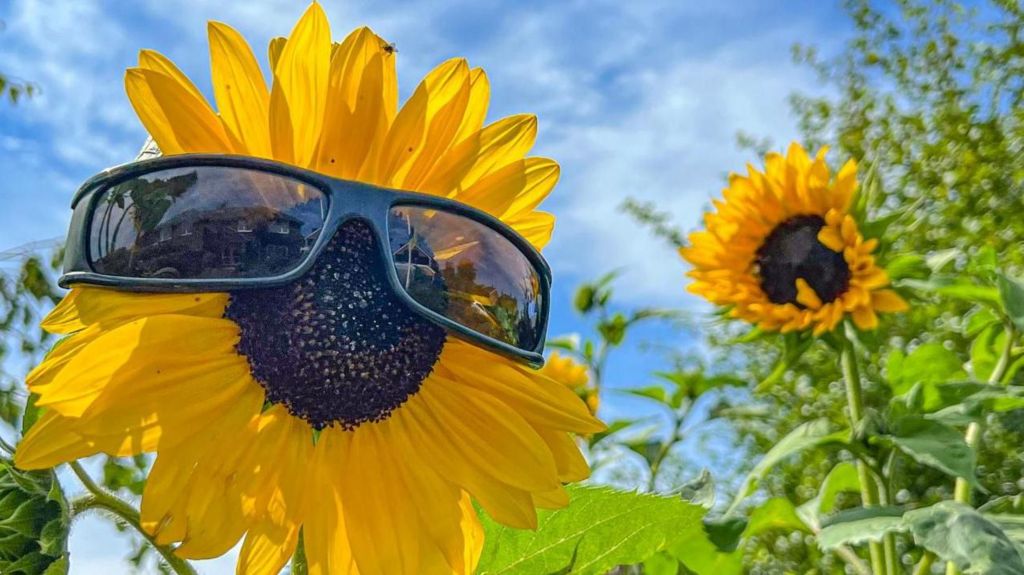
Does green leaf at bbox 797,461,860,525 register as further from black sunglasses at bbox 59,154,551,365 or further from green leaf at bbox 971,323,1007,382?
black sunglasses at bbox 59,154,551,365

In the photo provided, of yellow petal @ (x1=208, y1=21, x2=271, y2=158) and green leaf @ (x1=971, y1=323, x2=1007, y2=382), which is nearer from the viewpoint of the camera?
yellow petal @ (x1=208, y1=21, x2=271, y2=158)

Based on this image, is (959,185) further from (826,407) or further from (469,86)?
(469,86)

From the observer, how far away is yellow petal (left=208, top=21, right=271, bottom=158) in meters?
0.63

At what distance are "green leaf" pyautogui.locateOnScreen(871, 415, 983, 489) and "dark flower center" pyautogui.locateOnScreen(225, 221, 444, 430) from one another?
2.53 feet

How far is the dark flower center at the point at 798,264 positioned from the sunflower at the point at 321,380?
1033 millimetres

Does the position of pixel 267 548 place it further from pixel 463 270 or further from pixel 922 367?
pixel 922 367

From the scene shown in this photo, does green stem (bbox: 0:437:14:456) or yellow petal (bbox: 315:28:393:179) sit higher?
yellow petal (bbox: 315:28:393:179)

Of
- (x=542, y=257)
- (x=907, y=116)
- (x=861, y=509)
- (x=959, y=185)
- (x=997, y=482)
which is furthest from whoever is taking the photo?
(x=907, y=116)

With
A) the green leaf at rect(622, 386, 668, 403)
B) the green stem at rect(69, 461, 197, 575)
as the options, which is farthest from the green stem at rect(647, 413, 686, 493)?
the green stem at rect(69, 461, 197, 575)

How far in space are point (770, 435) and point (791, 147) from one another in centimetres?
352

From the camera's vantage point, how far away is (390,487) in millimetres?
678

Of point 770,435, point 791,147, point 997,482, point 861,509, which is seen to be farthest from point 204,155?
point 770,435

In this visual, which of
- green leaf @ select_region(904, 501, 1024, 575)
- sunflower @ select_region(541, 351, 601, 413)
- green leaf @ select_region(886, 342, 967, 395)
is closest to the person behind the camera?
green leaf @ select_region(904, 501, 1024, 575)

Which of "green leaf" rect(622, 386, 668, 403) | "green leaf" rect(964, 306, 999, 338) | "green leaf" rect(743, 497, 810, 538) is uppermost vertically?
"green leaf" rect(964, 306, 999, 338)
